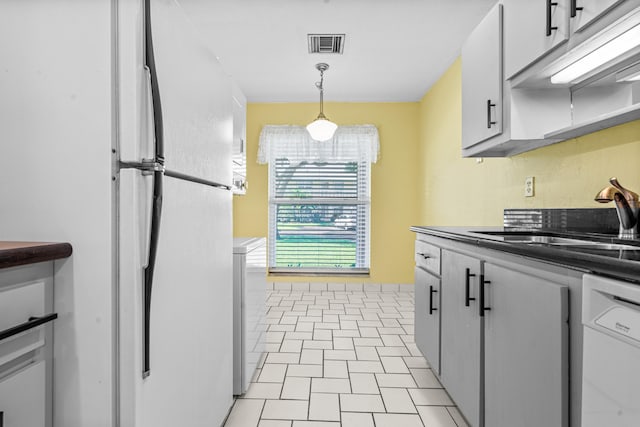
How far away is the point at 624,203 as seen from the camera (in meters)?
1.46

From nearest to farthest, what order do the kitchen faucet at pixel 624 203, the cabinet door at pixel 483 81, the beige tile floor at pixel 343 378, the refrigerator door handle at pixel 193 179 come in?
the refrigerator door handle at pixel 193 179 → the kitchen faucet at pixel 624 203 → the beige tile floor at pixel 343 378 → the cabinet door at pixel 483 81

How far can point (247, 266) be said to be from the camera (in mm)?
2031

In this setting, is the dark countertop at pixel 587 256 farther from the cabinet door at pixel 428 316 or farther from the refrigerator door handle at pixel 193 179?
the refrigerator door handle at pixel 193 179

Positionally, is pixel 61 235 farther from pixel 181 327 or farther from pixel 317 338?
pixel 317 338

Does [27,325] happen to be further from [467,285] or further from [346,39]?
[346,39]

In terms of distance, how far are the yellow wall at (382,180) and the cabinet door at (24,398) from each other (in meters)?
4.05

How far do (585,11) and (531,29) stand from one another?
0.35 m

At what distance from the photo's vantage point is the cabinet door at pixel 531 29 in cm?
144

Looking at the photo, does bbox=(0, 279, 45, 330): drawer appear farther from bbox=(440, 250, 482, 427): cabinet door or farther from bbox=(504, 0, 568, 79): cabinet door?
bbox=(504, 0, 568, 79): cabinet door

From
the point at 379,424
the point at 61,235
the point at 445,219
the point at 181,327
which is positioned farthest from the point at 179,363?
the point at 445,219

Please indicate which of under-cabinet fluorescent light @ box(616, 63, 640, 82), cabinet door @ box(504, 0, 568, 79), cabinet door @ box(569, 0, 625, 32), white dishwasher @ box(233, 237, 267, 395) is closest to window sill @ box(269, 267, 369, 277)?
white dishwasher @ box(233, 237, 267, 395)

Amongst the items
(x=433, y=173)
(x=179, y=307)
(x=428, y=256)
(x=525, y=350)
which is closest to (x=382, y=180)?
(x=433, y=173)

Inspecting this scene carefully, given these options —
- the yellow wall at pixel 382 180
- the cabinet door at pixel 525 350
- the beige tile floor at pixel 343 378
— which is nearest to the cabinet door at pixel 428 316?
the beige tile floor at pixel 343 378

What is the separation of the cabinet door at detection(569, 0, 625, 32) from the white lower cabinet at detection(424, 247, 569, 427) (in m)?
0.90
